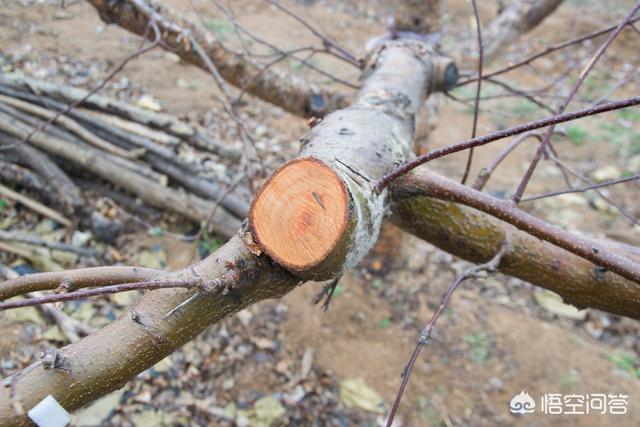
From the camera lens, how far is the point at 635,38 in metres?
8.45

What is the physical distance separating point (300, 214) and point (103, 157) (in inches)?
100

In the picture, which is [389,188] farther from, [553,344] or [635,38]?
[635,38]

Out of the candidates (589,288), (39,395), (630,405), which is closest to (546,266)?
(589,288)

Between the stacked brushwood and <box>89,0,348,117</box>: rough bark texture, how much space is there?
63cm

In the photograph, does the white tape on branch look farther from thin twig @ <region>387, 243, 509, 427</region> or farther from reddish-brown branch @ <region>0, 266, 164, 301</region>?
thin twig @ <region>387, 243, 509, 427</region>

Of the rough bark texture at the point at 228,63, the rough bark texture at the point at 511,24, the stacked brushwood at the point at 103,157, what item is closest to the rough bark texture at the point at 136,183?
the stacked brushwood at the point at 103,157

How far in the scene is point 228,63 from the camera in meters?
2.75

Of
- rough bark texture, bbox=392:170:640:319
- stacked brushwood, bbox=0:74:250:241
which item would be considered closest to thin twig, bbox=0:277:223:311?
rough bark texture, bbox=392:170:640:319

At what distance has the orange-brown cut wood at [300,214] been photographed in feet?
3.30

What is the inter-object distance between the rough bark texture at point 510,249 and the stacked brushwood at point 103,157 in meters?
1.66

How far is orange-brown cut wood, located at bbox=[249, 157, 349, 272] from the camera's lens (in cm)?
100

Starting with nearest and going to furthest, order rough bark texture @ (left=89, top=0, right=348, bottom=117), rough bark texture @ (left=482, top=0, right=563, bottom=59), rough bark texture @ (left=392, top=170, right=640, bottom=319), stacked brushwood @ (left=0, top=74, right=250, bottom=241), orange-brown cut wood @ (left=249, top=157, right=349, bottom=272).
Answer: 1. orange-brown cut wood @ (left=249, top=157, right=349, bottom=272)
2. rough bark texture @ (left=392, top=170, right=640, bottom=319)
3. rough bark texture @ (left=89, top=0, right=348, bottom=117)
4. stacked brushwood @ (left=0, top=74, right=250, bottom=241)
5. rough bark texture @ (left=482, top=0, right=563, bottom=59)

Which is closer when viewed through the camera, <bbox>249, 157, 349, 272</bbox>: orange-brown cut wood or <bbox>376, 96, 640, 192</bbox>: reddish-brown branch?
<bbox>376, 96, 640, 192</bbox>: reddish-brown branch

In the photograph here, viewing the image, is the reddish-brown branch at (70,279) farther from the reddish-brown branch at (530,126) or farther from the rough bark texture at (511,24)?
the rough bark texture at (511,24)
